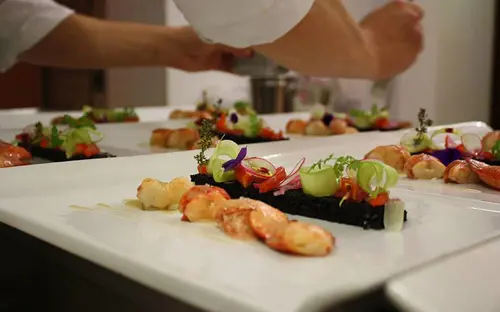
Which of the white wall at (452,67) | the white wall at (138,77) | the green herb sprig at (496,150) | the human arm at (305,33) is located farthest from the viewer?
the white wall at (452,67)

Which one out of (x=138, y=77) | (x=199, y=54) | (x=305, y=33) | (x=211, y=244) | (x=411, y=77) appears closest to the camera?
(x=211, y=244)

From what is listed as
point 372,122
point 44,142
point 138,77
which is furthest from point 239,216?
point 138,77

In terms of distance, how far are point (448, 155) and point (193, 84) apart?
2302 millimetres

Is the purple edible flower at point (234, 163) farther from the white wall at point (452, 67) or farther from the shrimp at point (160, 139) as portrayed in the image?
the white wall at point (452, 67)

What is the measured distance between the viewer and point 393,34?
1.78 m

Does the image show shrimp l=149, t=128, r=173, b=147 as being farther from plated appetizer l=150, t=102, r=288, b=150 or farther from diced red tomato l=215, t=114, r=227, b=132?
diced red tomato l=215, t=114, r=227, b=132

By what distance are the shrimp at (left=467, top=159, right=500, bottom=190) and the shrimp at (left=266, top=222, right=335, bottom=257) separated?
428 millimetres

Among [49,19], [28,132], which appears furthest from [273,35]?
[49,19]

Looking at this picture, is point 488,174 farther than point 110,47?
No

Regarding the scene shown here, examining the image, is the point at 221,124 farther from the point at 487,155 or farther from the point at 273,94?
the point at 273,94

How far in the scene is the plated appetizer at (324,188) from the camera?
67 cm

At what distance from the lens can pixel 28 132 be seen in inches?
52.5

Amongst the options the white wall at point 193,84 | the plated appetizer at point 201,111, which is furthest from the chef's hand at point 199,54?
the white wall at point 193,84

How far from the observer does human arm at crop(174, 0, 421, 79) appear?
1146mm
